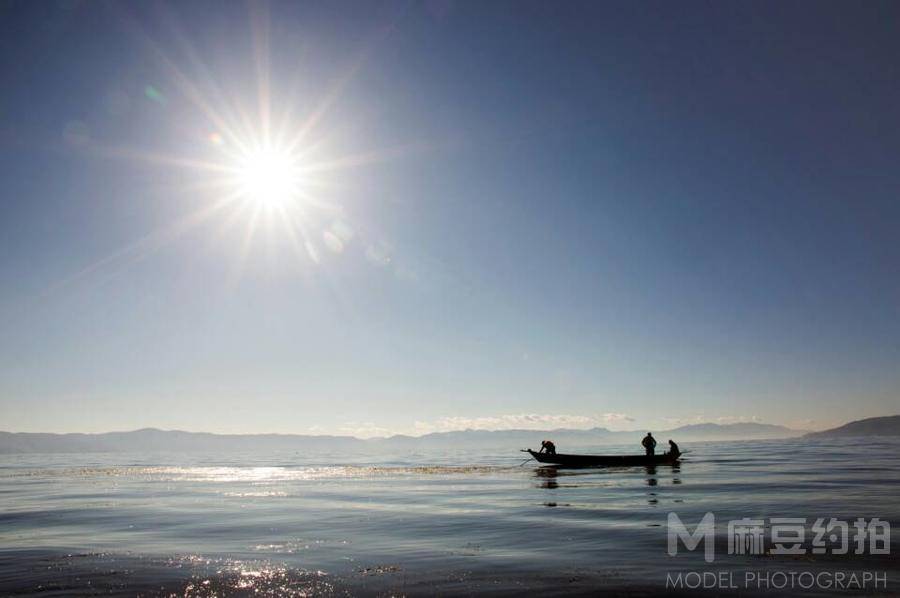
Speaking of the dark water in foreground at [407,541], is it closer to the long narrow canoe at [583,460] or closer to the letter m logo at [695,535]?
the letter m logo at [695,535]

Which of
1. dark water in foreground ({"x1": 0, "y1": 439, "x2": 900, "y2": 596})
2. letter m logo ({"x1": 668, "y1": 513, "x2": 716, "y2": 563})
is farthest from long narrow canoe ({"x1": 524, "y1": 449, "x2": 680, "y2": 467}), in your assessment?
letter m logo ({"x1": 668, "y1": 513, "x2": 716, "y2": 563})

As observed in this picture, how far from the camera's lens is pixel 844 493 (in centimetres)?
2930

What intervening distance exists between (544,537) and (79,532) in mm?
17707

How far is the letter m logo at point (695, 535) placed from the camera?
14995 mm

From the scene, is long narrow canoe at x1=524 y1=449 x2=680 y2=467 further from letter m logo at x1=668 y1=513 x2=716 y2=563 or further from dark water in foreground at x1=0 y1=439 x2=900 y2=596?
letter m logo at x1=668 y1=513 x2=716 y2=563

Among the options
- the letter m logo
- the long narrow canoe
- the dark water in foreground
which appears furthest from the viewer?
the long narrow canoe

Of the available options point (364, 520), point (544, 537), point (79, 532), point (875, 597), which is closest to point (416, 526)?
point (364, 520)

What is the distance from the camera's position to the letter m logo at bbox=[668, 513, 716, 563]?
14995 millimetres

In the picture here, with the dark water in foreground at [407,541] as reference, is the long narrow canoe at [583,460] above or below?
below

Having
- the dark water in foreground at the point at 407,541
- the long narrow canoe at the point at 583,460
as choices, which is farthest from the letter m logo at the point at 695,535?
the long narrow canoe at the point at 583,460

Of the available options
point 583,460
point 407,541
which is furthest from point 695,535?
point 583,460

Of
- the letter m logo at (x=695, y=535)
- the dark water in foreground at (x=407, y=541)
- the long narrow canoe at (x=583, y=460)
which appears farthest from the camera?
the long narrow canoe at (x=583, y=460)

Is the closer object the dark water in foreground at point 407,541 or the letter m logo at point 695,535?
the dark water in foreground at point 407,541

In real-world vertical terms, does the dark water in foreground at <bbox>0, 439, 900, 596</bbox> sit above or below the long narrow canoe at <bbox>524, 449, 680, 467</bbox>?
above
